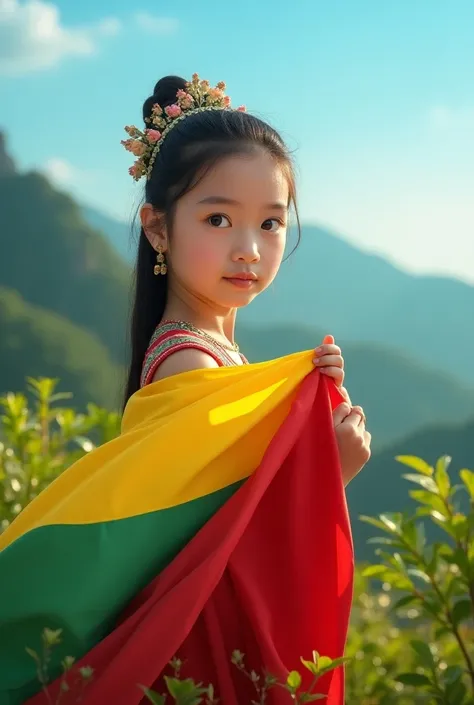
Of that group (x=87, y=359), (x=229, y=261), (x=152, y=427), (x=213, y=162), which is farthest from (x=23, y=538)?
(x=87, y=359)

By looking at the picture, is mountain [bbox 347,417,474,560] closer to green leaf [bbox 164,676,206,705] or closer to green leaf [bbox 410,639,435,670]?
green leaf [bbox 410,639,435,670]

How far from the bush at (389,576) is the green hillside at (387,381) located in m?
8.76

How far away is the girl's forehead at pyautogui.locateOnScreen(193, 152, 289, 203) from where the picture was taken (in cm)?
181

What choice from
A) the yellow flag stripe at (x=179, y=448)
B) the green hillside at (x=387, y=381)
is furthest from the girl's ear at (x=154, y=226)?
the green hillside at (x=387, y=381)

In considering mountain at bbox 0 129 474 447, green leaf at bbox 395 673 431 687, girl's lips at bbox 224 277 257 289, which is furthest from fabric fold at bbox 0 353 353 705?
mountain at bbox 0 129 474 447

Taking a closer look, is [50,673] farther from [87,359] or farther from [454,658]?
[87,359]

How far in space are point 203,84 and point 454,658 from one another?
5.99 ft

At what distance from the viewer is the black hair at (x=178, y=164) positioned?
6.14 feet


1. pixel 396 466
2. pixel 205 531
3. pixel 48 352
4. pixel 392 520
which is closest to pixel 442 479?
pixel 392 520

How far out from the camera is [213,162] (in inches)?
72.3

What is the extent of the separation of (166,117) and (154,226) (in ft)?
0.91

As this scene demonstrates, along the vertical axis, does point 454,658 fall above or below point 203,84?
below

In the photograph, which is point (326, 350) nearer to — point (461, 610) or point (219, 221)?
point (219, 221)

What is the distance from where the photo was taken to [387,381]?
13.8m
